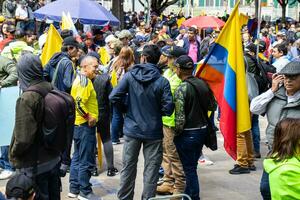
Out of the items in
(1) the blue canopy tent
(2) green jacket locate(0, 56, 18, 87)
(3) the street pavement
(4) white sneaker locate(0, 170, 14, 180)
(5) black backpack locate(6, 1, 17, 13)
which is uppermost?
(5) black backpack locate(6, 1, 17, 13)

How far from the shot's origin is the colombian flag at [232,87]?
6582 mm

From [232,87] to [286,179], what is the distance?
9.45 ft

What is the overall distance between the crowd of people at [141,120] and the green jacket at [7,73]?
13 millimetres

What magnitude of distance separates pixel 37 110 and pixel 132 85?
149 centimetres

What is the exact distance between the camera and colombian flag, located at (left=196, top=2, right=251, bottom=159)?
6.58 meters

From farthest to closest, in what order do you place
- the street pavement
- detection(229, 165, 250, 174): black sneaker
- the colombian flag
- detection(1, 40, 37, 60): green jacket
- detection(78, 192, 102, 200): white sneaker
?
1. detection(229, 165, 250, 174): black sneaker
2. detection(1, 40, 37, 60): green jacket
3. the street pavement
4. detection(78, 192, 102, 200): white sneaker
5. the colombian flag

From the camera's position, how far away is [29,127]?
4.98 m

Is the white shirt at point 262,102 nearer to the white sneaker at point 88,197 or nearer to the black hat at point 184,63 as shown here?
the black hat at point 184,63

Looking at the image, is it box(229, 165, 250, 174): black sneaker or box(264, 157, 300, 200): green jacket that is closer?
box(264, 157, 300, 200): green jacket

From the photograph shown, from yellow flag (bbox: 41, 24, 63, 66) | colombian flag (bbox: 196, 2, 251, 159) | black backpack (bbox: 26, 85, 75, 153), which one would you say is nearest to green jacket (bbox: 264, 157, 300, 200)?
black backpack (bbox: 26, 85, 75, 153)

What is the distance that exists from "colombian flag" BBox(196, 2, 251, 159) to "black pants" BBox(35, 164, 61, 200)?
2013 mm

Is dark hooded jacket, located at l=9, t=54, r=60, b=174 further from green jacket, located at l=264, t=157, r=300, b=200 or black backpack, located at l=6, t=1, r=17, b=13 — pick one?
black backpack, located at l=6, t=1, r=17, b=13

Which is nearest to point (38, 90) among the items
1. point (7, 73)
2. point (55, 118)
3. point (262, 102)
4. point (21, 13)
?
point (55, 118)

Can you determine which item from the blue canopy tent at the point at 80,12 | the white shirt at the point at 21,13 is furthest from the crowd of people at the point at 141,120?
the white shirt at the point at 21,13
